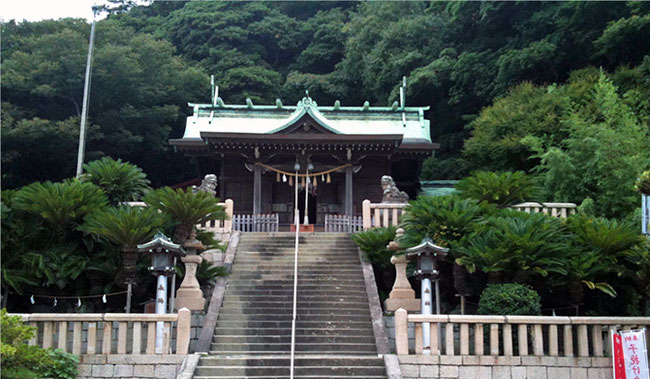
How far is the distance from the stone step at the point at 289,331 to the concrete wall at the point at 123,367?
1708mm

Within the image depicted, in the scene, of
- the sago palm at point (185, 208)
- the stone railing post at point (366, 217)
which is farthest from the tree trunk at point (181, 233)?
the stone railing post at point (366, 217)

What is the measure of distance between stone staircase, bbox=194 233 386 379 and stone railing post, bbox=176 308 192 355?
39 centimetres

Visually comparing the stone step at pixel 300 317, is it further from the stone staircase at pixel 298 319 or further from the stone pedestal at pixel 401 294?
the stone pedestal at pixel 401 294

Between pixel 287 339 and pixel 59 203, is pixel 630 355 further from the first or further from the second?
pixel 59 203

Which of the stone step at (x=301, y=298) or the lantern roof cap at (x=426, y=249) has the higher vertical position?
the lantern roof cap at (x=426, y=249)

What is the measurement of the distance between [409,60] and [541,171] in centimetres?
1160

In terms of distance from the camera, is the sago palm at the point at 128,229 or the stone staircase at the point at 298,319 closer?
the stone staircase at the point at 298,319

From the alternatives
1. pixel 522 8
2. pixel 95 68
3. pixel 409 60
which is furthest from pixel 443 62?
pixel 95 68

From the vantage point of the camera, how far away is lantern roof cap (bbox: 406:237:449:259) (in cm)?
1134

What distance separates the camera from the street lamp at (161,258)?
1138cm

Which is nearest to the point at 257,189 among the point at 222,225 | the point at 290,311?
the point at 222,225

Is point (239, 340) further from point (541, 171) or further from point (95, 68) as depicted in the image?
point (95, 68)

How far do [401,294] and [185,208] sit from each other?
4703 mm

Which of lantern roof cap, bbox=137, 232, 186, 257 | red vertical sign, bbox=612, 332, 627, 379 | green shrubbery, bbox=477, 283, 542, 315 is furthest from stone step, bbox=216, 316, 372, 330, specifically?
red vertical sign, bbox=612, 332, 627, 379
